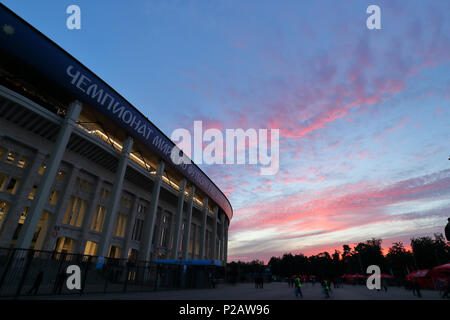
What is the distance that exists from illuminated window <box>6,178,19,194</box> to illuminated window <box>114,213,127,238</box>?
13286 millimetres

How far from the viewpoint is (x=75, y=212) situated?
89.7ft

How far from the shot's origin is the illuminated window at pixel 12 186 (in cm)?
2238

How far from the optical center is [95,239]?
94.1 feet

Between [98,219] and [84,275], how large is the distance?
17.5 meters

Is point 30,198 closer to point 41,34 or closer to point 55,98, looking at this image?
point 55,98

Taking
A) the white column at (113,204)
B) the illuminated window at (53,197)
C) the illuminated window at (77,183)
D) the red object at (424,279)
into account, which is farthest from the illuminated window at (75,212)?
the red object at (424,279)

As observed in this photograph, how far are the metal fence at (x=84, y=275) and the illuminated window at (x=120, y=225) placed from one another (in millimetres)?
10310

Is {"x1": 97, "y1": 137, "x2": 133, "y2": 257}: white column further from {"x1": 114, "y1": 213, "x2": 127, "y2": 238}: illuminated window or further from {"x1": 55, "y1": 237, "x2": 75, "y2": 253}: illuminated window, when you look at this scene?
{"x1": 114, "y1": 213, "x2": 127, "y2": 238}: illuminated window

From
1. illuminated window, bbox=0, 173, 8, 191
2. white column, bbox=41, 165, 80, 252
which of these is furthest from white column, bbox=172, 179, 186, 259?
illuminated window, bbox=0, 173, 8, 191

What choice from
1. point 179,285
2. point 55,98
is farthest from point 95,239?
point 55,98

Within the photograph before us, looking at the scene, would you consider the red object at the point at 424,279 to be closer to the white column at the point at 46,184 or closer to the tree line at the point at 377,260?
the tree line at the point at 377,260

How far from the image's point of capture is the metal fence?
462 inches

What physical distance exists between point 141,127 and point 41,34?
12518 millimetres

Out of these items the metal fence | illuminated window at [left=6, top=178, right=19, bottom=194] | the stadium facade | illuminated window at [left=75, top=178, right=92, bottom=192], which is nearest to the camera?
the metal fence
